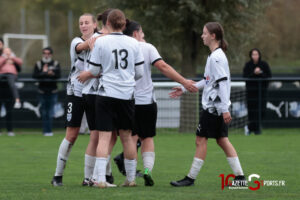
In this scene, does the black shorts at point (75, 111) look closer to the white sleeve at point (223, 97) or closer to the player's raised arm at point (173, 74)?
the player's raised arm at point (173, 74)

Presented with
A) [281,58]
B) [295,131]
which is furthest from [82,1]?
[295,131]

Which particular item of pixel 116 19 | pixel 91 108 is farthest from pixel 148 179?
pixel 116 19

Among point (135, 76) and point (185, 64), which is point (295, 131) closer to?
point (185, 64)

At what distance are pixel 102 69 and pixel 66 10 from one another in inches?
1738

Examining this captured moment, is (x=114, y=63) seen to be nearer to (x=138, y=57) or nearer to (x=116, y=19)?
(x=138, y=57)

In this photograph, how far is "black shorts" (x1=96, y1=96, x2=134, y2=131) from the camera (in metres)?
7.67

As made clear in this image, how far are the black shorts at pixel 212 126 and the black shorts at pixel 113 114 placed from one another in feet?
3.08

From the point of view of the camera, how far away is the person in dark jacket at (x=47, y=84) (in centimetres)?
1694

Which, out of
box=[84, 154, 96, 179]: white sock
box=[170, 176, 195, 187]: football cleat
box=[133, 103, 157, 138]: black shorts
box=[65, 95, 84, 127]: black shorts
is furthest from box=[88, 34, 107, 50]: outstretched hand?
box=[170, 176, 195, 187]: football cleat

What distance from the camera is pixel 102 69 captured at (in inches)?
303

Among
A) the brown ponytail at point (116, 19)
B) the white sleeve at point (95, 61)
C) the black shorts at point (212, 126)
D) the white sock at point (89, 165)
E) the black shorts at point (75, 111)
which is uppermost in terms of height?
the brown ponytail at point (116, 19)

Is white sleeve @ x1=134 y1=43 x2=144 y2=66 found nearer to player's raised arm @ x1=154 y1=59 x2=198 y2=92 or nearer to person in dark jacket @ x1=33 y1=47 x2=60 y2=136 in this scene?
player's raised arm @ x1=154 y1=59 x2=198 y2=92

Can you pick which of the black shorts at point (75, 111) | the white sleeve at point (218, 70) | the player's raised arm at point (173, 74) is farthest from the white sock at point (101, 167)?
the white sleeve at point (218, 70)

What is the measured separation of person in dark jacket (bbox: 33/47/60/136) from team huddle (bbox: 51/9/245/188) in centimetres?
852
